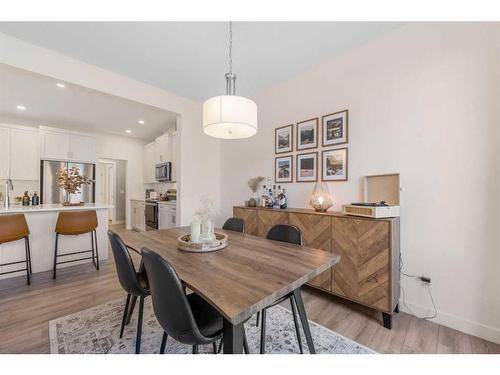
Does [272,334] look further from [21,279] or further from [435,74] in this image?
[21,279]

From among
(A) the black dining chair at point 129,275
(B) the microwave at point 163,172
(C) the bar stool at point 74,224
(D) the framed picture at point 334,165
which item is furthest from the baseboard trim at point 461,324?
(B) the microwave at point 163,172

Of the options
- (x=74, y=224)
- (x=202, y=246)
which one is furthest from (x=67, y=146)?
(x=202, y=246)

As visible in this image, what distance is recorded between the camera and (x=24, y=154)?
14.1ft

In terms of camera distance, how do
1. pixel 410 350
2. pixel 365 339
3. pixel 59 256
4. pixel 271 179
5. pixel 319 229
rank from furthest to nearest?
pixel 271 179
pixel 59 256
pixel 319 229
pixel 365 339
pixel 410 350

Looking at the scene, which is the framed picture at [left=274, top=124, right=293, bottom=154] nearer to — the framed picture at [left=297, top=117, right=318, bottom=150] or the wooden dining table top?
the framed picture at [left=297, top=117, right=318, bottom=150]

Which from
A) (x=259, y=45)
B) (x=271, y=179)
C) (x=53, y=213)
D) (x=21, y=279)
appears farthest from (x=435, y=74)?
(x=21, y=279)

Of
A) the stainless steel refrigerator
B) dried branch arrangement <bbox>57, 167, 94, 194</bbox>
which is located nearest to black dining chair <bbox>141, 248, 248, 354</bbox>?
dried branch arrangement <bbox>57, 167, 94, 194</bbox>

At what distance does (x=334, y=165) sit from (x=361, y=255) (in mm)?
1068

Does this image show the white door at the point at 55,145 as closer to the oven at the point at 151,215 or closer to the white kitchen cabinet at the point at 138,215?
the white kitchen cabinet at the point at 138,215

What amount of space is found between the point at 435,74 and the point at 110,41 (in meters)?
3.15

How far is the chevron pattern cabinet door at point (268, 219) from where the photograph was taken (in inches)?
98.9

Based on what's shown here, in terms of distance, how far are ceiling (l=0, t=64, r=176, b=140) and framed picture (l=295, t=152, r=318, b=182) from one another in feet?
7.49

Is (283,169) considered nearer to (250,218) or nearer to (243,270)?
(250,218)

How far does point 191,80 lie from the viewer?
3066mm
